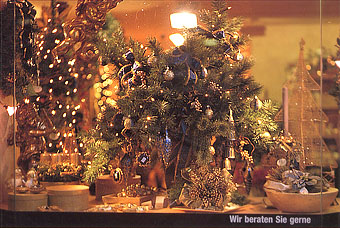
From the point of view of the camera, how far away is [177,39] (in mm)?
2697

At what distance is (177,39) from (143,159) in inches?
23.6

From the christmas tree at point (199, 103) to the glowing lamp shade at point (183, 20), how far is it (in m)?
0.03

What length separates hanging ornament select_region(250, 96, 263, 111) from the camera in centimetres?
267

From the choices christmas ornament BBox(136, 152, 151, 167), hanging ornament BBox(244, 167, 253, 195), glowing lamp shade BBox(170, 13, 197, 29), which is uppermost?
glowing lamp shade BBox(170, 13, 197, 29)

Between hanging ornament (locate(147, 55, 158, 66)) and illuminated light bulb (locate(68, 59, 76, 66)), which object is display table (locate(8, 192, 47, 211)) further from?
hanging ornament (locate(147, 55, 158, 66))

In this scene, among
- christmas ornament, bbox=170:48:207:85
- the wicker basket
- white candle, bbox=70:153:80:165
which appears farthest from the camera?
white candle, bbox=70:153:80:165

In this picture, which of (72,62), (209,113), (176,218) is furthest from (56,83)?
(176,218)

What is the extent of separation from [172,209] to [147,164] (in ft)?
0.81

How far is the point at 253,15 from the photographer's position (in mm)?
2674

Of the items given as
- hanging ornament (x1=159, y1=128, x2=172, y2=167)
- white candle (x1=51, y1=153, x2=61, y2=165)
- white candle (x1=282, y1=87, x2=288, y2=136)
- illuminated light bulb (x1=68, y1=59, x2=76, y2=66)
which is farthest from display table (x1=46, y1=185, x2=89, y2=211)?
white candle (x1=282, y1=87, x2=288, y2=136)

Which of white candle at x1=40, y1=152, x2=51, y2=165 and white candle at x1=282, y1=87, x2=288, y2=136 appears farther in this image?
white candle at x1=40, y1=152, x2=51, y2=165

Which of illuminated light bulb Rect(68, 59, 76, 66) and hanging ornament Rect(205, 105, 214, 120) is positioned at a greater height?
illuminated light bulb Rect(68, 59, 76, 66)

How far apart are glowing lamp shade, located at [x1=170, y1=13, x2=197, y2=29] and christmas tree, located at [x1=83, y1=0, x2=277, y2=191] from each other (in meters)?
0.03

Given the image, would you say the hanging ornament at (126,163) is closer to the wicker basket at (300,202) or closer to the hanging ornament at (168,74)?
the hanging ornament at (168,74)
